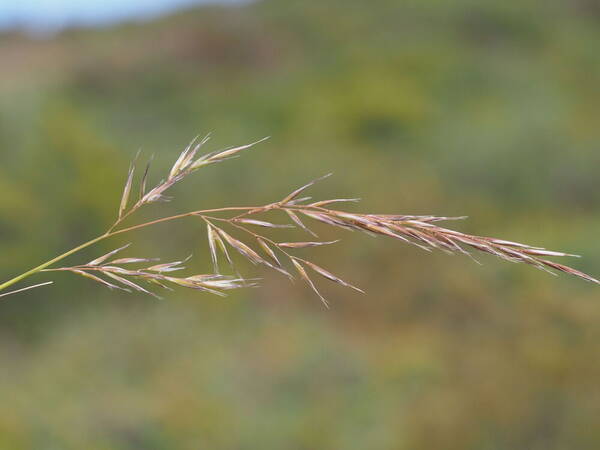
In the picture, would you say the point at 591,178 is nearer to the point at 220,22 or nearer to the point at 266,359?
the point at 266,359

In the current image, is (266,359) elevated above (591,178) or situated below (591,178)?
above

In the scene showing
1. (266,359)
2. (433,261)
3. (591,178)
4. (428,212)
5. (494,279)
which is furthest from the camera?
(591,178)

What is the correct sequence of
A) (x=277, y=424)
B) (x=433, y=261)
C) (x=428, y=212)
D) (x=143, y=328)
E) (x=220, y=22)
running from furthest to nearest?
(x=220, y=22), (x=428, y=212), (x=433, y=261), (x=143, y=328), (x=277, y=424)

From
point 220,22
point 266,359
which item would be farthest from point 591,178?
point 220,22

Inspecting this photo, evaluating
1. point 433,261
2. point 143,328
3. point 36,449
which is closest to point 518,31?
point 433,261

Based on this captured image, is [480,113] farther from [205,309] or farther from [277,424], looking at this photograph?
[277,424]

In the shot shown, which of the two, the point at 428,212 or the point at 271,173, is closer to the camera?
the point at 428,212

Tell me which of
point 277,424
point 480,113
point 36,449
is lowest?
point 480,113
